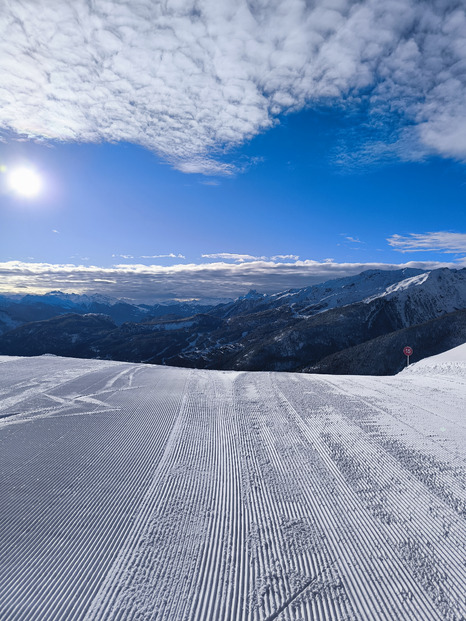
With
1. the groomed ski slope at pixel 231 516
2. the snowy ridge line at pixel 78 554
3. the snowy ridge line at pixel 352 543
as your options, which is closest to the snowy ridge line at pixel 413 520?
the groomed ski slope at pixel 231 516

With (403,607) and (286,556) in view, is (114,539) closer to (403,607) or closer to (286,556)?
(286,556)

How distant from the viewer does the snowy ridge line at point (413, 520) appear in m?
2.83

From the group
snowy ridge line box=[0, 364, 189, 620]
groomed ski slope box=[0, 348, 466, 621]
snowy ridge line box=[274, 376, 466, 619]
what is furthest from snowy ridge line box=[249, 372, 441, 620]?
snowy ridge line box=[0, 364, 189, 620]

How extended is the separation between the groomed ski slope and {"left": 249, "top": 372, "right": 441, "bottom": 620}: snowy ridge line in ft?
0.05

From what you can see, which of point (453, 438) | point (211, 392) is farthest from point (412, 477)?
point (211, 392)

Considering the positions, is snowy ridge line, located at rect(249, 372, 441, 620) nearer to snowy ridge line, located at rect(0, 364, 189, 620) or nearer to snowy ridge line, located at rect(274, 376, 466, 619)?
snowy ridge line, located at rect(274, 376, 466, 619)

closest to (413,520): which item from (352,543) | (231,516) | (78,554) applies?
(352,543)

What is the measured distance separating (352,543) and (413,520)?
2.92ft

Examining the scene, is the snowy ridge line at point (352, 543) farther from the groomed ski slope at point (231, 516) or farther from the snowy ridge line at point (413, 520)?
the snowy ridge line at point (413, 520)

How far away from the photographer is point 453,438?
588 centimetres

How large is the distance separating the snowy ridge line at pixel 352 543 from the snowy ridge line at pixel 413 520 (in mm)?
162

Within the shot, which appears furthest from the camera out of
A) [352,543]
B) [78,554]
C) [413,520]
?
[413,520]

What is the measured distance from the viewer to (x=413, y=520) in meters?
3.55

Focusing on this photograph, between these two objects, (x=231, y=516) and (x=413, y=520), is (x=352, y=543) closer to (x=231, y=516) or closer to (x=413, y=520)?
(x=413, y=520)
